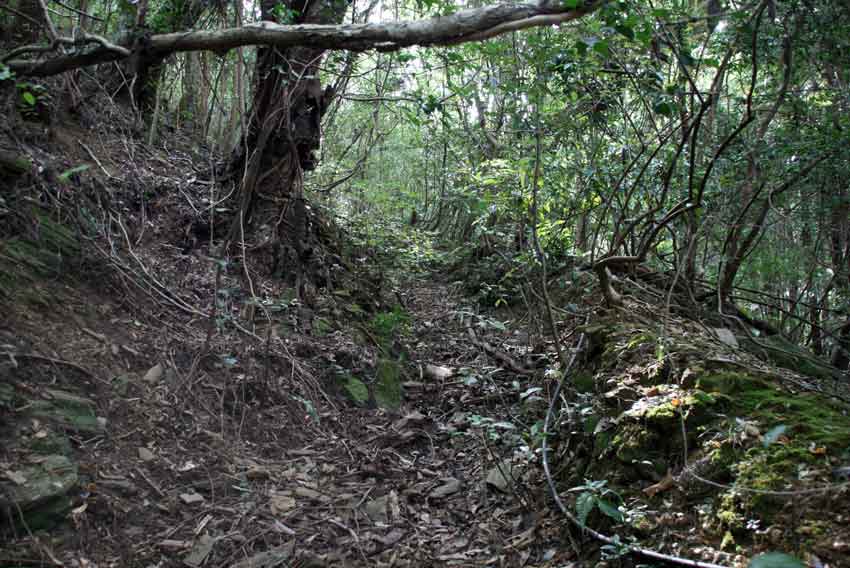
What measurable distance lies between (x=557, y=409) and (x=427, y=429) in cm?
112

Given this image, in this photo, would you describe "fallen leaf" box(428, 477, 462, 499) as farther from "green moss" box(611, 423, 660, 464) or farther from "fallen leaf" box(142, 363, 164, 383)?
"fallen leaf" box(142, 363, 164, 383)

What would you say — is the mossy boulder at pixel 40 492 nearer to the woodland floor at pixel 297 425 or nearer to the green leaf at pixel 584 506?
the woodland floor at pixel 297 425

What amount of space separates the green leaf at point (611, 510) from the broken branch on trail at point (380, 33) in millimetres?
2741

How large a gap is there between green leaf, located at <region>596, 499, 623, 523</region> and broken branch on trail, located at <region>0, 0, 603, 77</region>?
274 centimetres

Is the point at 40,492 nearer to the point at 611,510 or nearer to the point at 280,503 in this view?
the point at 280,503

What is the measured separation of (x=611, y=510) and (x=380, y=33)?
9.90 feet

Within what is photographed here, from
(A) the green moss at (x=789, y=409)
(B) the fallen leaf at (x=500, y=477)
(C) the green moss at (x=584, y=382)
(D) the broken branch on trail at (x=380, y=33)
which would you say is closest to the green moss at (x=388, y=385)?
(B) the fallen leaf at (x=500, y=477)

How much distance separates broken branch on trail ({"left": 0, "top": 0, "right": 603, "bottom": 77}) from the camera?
3445 millimetres

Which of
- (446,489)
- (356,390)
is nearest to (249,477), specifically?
(446,489)

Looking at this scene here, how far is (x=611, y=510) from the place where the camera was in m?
2.58

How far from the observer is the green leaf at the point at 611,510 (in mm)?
2536

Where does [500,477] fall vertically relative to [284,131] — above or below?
below

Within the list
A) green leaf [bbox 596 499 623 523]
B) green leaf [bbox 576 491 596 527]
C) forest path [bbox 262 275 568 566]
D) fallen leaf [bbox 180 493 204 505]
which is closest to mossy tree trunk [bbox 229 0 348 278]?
forest path [bbox 262 275 568 566]

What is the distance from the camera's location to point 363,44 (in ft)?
11.9
